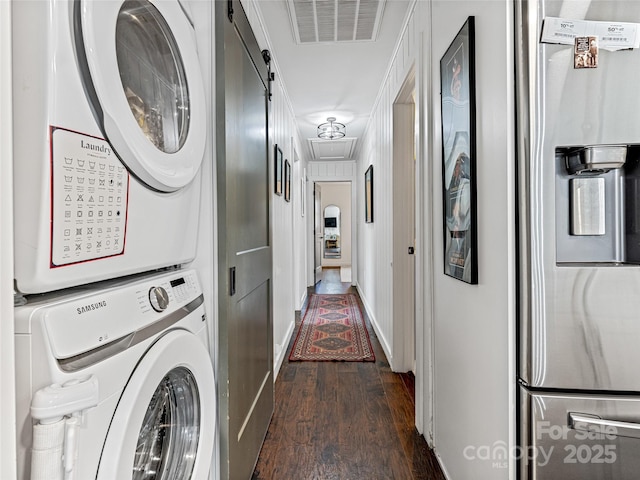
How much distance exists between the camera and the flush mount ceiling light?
162 inches

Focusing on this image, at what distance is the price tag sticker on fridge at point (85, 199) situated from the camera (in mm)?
582

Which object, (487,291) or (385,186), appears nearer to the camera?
(487,291)

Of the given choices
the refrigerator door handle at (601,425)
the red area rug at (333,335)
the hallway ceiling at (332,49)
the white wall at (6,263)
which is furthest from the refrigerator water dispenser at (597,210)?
the red area rug at (333,335)

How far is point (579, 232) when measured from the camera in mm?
936

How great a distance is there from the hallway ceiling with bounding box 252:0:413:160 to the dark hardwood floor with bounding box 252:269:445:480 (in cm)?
250

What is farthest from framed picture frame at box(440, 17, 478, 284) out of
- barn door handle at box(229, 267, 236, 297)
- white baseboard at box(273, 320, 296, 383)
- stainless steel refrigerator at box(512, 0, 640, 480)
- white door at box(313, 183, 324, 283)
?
white door at box(313, 183, 324, 283)

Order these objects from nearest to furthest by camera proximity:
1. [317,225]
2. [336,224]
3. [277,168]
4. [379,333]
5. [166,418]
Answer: [166,418], [277,168], [379,333], [317,225], [336,224]

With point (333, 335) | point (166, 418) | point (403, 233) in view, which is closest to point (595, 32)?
point (166, 418)

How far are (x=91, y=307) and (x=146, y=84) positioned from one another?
0.59 metres

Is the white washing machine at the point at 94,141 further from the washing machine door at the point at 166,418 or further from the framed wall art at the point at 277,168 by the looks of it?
the framed wall art at the point at 277,168

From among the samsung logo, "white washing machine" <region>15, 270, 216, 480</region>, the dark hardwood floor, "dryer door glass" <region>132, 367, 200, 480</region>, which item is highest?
the samsung logo

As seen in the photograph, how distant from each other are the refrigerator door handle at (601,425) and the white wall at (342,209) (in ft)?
32.0

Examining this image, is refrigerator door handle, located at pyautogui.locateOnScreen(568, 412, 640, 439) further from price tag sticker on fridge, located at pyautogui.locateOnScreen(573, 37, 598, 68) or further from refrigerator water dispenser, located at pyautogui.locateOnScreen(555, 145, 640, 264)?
price tag sticker on fridge, located at pyautogui.locateOnScreen(573, 37, 598, 68)

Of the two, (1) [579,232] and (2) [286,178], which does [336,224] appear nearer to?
(2) [286,178]
